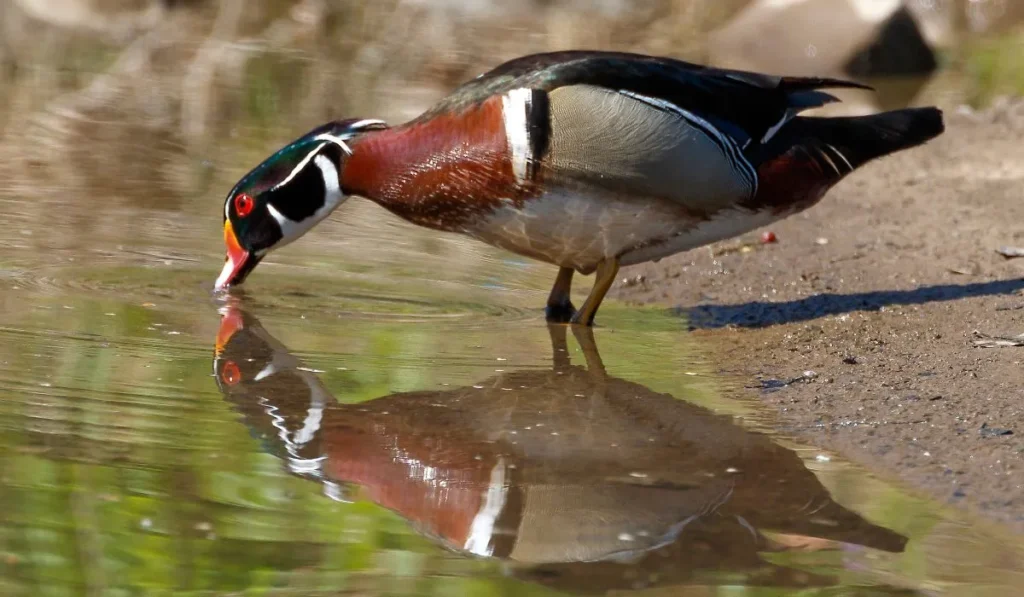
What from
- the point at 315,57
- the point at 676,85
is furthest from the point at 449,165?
the point at 315,57

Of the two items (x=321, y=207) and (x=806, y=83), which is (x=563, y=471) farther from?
(x=806, y=83)

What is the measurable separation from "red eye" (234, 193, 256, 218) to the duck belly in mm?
910

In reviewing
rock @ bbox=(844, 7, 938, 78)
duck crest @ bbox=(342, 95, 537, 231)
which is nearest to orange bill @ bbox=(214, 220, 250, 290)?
duck crest @ bbox=(342, 95, 537, 231)

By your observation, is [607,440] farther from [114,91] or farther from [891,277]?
[114,91]

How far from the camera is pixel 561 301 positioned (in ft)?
19.1

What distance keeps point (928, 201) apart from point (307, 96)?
4.46 metres

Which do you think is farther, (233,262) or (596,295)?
(233,262)

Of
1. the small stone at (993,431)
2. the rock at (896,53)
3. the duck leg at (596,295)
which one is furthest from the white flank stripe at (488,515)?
the rock at (896,53)

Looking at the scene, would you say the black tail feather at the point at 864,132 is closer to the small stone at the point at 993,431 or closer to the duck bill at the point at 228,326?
the small stone at the point at 993,431

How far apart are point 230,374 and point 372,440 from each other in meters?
0.81

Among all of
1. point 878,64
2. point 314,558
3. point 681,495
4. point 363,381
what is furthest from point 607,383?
point 878,64

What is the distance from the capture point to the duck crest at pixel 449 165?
526 centimetres

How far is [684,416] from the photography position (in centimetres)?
443

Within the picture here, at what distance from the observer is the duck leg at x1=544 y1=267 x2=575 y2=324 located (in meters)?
5.79
